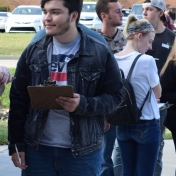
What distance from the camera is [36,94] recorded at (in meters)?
2.99

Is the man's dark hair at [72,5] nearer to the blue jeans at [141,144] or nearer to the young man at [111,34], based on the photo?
the blue jeans at [141,144]

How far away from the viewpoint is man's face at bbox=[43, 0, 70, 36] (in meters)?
3.12

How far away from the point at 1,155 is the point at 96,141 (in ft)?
11.8

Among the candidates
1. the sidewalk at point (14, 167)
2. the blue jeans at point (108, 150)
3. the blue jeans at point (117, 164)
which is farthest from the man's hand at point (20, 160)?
the sidewalk at point (14, 167)

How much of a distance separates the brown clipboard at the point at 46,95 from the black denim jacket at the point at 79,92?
0.12 m

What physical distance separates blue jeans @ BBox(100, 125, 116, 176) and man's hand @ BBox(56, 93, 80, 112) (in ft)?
6.69

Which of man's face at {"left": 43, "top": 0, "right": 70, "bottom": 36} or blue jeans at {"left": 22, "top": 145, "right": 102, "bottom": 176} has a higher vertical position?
man's face at {"left": 43, "top": 0, "right": 70, "bottom": 36}

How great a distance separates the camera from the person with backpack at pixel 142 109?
4.27 metres

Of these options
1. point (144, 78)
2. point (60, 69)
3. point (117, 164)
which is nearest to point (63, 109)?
point (60, 69)

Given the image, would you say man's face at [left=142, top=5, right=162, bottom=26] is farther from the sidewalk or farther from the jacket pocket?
the jacket pocket

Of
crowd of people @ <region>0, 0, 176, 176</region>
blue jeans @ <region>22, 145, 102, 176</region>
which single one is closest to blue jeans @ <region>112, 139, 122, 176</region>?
crowd of people @ <region>0, 0, 176, 176</region>

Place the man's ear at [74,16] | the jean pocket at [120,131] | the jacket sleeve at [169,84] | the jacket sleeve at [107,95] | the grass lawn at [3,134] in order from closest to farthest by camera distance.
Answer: the jacket sleeve at [107,95]
the man's ear at [74,16]
the jean pocket at [120,131]
the jacket sleeve at [169,84]
the grass lawn at [3,134]

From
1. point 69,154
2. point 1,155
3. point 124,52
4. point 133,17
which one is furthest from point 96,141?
point 1,155

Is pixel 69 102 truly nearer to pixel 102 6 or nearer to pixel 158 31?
pixel 102 6
